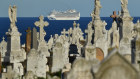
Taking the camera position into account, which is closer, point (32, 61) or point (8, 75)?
point (8, 75)

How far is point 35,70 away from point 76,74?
265 inches

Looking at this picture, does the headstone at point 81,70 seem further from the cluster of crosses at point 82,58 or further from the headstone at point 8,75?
the headstone at point 8,75

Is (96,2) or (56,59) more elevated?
(96,2)

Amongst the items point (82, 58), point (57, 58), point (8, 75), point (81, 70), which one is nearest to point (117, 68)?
point (81, 70)

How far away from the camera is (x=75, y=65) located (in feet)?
34.4

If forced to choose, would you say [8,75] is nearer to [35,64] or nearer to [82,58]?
[35,64]

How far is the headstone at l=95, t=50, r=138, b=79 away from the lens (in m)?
6.63

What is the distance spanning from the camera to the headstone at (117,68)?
21.7 ft

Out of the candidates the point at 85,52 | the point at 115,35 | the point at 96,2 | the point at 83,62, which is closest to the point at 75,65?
the point at 83,62

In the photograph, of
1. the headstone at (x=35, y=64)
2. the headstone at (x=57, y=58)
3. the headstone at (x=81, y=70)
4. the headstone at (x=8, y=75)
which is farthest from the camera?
the headstone at (x=57, y=58)

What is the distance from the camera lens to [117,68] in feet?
21.8

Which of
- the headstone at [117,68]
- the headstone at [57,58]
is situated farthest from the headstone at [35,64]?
the headstone at [117,68]

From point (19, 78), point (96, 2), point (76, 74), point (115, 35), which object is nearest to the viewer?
point (76, 74)

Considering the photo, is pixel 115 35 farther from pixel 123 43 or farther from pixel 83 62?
pixel 83 62
